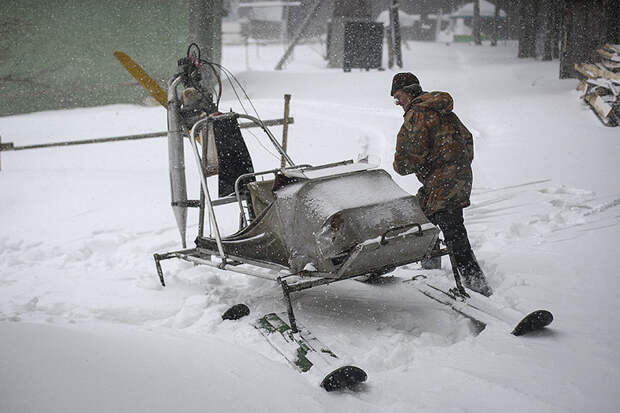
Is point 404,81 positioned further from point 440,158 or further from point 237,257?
point 237,257

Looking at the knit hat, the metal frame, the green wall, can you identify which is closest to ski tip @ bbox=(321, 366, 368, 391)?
the metal frame

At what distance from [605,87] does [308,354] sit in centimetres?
1100

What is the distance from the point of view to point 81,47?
56.2 feet

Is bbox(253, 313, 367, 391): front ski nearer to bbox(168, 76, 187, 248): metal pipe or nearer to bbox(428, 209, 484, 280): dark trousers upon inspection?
bbox(428, 209, 484, 280): dark trousers

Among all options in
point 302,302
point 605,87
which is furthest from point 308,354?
point 605,87

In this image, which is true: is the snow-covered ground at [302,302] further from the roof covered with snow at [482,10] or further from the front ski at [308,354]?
the roof covered with snow at [482,10]

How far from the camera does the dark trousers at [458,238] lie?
4.59m

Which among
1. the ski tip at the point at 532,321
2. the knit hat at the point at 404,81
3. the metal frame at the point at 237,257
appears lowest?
the ski tip at the point at 532,321

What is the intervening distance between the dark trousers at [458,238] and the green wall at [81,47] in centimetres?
1495

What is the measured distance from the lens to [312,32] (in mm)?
40406

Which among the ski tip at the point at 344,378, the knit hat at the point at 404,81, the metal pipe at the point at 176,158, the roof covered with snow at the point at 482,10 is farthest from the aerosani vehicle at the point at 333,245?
the roof covered with snow at the point at 482,10

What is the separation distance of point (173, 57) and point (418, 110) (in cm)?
1497

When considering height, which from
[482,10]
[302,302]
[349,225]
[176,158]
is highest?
[482,10]

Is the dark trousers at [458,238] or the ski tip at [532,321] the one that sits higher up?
the dark trousers at [458,238]
